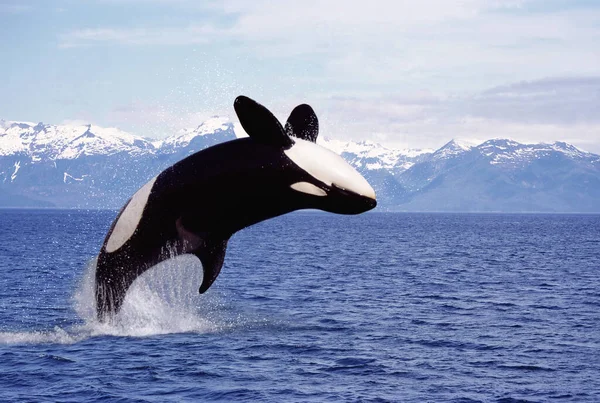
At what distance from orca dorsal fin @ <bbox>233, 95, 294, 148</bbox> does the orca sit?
0.8 inches

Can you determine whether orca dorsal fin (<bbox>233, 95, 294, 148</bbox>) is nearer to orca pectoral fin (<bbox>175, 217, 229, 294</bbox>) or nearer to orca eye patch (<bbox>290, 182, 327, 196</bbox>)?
orca eye patch (<bbox>290, 182, 327, 196</bbox>)

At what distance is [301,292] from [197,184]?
43.2 m

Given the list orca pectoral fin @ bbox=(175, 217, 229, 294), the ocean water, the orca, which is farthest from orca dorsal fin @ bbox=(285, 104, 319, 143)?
the ocean water

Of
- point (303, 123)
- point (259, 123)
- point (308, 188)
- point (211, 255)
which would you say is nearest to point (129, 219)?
point (211, 255)

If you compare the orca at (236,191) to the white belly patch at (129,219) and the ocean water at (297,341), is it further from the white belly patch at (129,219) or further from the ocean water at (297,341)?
the ocean water at (297,341)

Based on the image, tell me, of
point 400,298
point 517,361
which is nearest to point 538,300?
point 400,298

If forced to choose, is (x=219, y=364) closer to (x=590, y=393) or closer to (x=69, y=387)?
(x=69, y=387)

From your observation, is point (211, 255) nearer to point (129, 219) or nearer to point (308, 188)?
point (129, 219)

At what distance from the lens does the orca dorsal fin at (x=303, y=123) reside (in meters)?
18.0

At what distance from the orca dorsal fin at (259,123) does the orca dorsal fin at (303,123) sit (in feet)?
1.77

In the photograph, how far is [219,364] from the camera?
1291 inches

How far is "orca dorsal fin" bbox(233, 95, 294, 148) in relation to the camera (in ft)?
53.1

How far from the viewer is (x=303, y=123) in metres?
18.0

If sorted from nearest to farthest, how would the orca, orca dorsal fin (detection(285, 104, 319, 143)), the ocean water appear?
the orca, orca dorsal fin (detection(285, 104, 319, 143)), the ocean water
